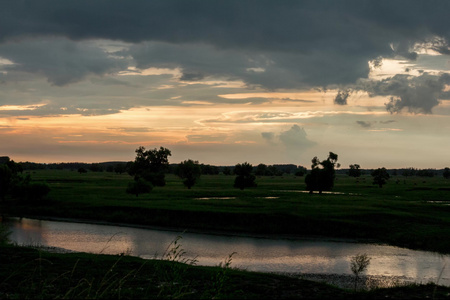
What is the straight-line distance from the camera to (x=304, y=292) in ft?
64.5

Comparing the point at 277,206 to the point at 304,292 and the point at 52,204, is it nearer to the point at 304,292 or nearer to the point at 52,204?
the point at 52,204

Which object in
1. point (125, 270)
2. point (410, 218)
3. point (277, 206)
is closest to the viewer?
point (125, 270)

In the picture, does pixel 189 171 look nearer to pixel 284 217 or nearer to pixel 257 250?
pixel 284 217

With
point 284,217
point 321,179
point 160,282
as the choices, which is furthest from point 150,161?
point 160,282

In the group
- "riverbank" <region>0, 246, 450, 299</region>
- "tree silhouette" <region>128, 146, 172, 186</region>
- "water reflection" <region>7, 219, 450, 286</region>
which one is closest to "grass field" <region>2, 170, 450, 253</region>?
"water reflection" <region>7, 219, 450, 286</region>

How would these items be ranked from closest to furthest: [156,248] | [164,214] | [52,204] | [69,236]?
[156,248] < [69,236] < [164,214] < [52,204]

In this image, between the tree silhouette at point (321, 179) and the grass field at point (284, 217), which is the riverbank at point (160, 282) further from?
the tree silhouette at point (321, 179)

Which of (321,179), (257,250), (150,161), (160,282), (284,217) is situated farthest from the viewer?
(150,161)

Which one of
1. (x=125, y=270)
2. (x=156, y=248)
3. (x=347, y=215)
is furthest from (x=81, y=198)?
(x=125, y=270)

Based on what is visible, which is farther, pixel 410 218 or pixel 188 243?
pixel 410 218

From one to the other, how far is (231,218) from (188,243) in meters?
13.0

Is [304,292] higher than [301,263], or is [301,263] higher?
[304,292]

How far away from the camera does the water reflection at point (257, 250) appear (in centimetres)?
3550

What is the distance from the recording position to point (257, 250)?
4328 centimetres
